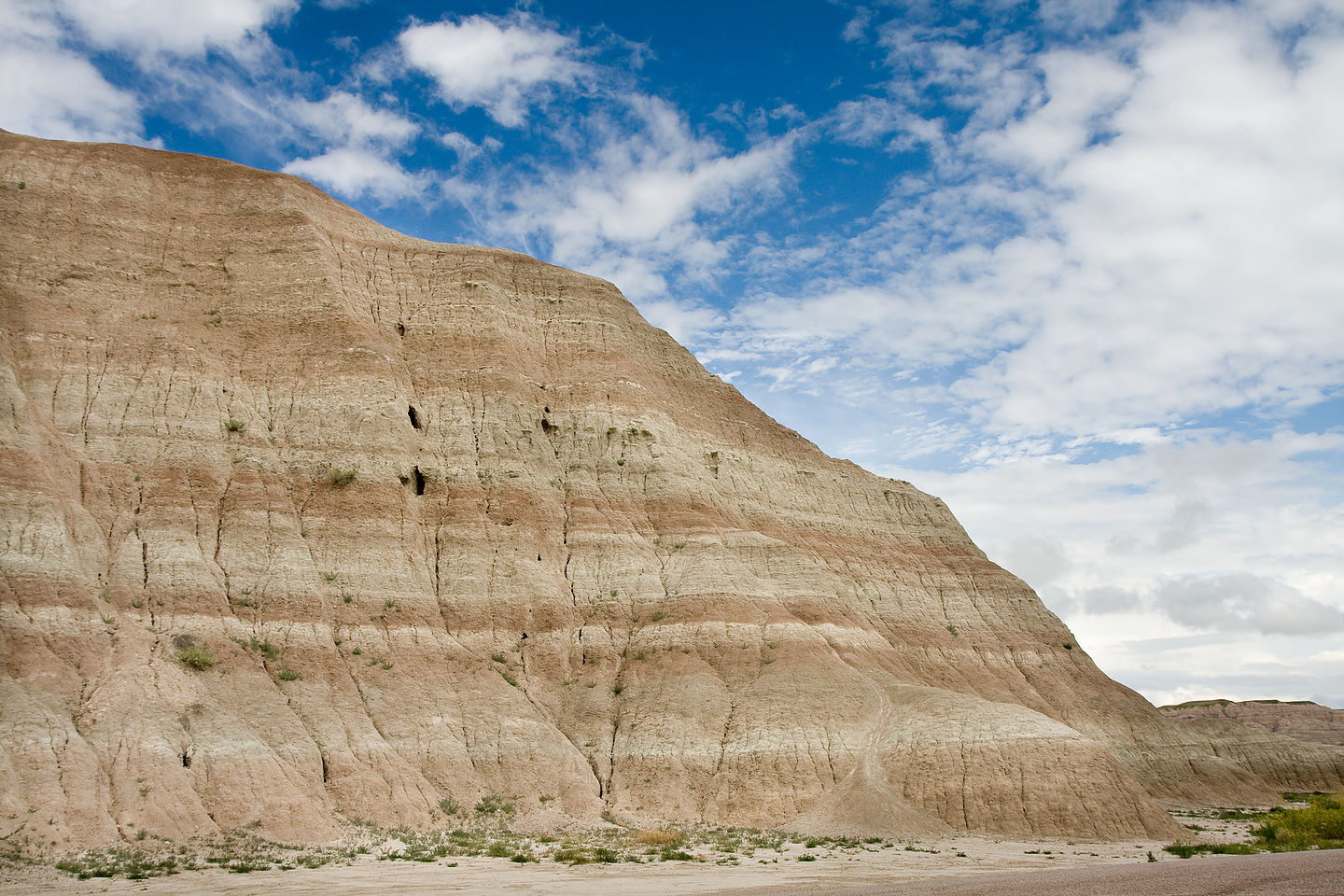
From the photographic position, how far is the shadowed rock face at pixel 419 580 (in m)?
29.6

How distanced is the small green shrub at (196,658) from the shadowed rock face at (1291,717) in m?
90.2

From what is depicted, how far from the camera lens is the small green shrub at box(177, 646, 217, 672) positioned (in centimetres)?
3080

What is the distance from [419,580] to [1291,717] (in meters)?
105

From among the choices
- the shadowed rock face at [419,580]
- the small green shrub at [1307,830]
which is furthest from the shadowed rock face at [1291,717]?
the small green shrub at [1307,830]

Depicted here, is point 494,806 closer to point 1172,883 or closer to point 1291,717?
point 1172,883

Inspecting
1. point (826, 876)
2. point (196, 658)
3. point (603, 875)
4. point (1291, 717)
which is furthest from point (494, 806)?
point (1291, 717)

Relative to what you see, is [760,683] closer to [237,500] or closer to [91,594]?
[237,500]

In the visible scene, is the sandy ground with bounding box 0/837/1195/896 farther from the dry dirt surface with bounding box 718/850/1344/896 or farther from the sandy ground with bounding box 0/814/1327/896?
Result: the dry dirt surface with bounding box 718/850/1344/896

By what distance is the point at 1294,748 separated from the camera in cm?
5753

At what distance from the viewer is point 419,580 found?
38625 millimetres

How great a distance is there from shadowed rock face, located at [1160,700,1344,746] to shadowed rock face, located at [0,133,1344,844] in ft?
160

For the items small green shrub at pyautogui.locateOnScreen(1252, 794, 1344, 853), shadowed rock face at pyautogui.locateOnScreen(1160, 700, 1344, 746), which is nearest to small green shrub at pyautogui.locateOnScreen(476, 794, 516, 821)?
small green shrub at pyautogui.locateOnScreen(1252, 794, 1344, 853)

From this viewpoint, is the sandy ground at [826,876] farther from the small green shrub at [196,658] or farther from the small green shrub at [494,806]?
the small green shrub at [196,658]

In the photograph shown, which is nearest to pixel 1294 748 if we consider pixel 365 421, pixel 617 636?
pixel 617 636
